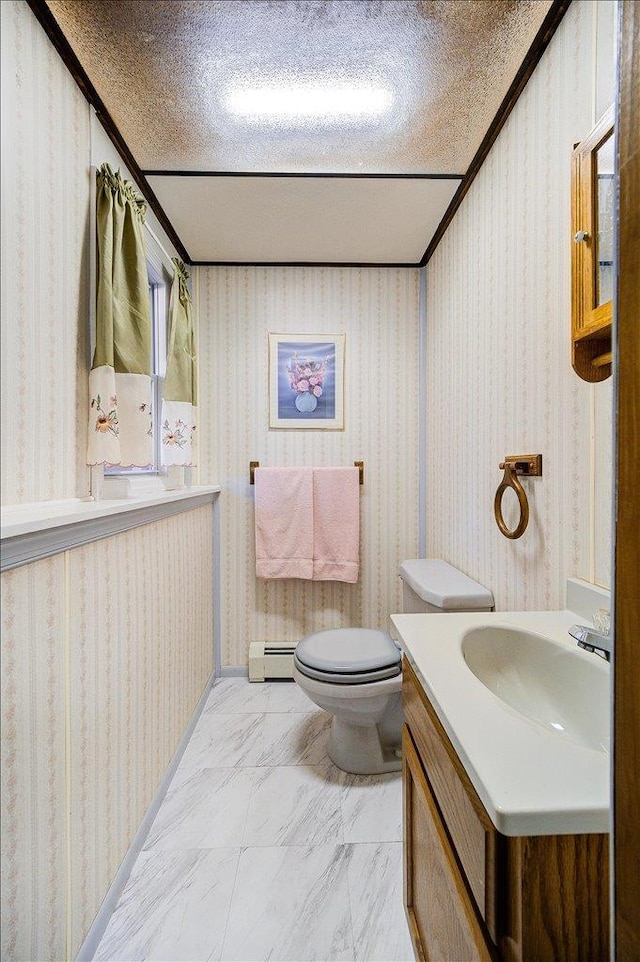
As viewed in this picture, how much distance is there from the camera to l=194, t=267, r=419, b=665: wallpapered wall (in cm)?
226

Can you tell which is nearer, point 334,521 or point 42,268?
point 42,268

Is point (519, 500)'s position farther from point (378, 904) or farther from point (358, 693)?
point (378, 904)

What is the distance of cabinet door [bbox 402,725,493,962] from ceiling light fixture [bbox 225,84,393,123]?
5.19ft

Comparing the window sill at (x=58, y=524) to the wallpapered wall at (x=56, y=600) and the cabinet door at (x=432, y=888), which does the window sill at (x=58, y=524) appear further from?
the cabinet door at (x=432, y=888)

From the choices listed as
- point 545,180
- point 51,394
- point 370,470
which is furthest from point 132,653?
point 545,180

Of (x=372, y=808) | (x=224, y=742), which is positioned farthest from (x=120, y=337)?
(x=372, y=808)

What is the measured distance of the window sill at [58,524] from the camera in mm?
720

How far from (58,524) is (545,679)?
3.31 ft

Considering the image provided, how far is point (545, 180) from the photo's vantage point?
3.60 feet

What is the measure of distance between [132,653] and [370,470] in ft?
4.80

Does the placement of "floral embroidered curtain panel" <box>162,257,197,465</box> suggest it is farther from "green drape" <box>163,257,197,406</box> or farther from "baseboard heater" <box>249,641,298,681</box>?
"baseboard heater" <box>249,641,298,681</box>

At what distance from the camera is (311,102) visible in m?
1.16

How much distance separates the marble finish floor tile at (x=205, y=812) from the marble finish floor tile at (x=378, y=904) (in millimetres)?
367

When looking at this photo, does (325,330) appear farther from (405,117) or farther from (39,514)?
(39,514)
